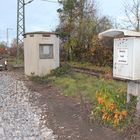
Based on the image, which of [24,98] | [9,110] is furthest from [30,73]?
[9,110]

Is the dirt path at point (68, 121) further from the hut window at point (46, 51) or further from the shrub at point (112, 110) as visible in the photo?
the hut window at point (46, 51)

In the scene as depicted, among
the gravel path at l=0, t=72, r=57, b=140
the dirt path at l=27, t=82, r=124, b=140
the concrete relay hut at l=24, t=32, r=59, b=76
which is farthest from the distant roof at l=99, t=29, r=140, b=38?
the concrete relay hut at l=24, t=32, r=59, b=76

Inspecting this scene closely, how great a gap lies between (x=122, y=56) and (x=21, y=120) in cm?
321

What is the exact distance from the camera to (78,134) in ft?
25.5

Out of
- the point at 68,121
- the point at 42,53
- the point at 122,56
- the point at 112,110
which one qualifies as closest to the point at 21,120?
the point at 68,121

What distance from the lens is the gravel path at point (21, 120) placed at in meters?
8.02

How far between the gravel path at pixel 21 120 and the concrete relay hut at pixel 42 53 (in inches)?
261

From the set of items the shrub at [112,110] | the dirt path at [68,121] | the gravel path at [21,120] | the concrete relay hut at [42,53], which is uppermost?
the concrete relay hut at [42,53]

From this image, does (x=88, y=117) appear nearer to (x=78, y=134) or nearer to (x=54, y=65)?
(x=78, y=134)

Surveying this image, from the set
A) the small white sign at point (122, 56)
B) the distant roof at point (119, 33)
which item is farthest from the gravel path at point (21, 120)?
the distant roof at point (119, 33)

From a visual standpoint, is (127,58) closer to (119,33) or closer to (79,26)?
(119,33)

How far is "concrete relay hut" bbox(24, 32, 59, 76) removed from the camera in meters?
20.8

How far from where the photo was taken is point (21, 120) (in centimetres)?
952

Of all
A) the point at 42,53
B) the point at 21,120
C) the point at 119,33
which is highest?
the point at 119,33
